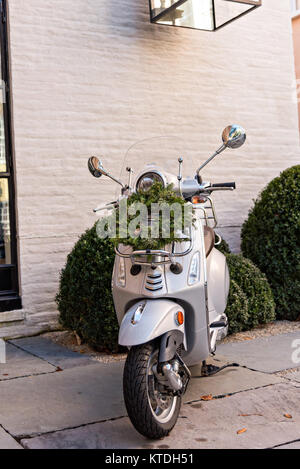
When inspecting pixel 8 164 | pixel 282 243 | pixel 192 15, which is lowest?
pixel 282 243

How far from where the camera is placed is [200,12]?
5.93 meters

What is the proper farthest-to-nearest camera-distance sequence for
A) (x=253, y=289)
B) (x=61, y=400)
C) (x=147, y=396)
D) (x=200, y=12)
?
(x=200, y=12)
(x=253, y=289)
(x=61, y=400)
(x=147, y=396)

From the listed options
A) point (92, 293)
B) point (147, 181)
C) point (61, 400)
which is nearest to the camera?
point (147, 181)

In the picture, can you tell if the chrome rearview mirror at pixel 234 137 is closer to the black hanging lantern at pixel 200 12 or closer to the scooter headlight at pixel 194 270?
the scooter headlight at pixel 194 270

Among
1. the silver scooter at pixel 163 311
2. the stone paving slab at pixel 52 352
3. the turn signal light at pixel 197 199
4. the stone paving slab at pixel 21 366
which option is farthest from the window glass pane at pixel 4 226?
the turn signal light at pixel 197 199

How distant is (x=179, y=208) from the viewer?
3.07m

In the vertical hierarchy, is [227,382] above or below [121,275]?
below

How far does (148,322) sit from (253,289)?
2591mm

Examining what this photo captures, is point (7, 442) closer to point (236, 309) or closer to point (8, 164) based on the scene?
point (236, 309)

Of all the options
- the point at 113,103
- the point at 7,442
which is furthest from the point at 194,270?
the point at 113,103

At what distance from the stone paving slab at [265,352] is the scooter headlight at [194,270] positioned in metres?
1.19

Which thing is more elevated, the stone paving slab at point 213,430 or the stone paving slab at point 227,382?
the stone paving slab at point 227,382

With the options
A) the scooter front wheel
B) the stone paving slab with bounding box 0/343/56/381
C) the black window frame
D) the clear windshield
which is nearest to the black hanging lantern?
the black window frame

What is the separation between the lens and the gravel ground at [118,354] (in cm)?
448
